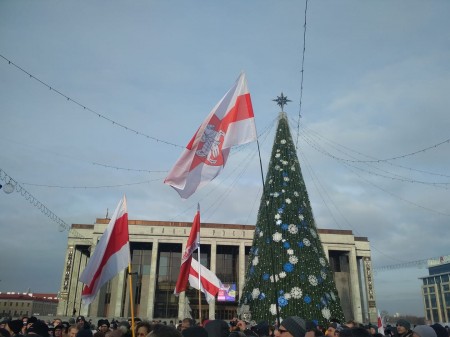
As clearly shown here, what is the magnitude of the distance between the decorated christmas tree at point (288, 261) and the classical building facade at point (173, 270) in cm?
2558

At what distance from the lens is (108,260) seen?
25.6ft

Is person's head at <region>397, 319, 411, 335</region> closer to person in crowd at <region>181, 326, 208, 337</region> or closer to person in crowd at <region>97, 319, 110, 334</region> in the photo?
A: person in crowd at <region>181, 326, 208, 337</region>

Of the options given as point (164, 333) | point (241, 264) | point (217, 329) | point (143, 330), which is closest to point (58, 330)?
point (143, 330)

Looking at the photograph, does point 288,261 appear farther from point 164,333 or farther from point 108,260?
point 164,333

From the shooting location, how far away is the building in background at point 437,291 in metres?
94.2

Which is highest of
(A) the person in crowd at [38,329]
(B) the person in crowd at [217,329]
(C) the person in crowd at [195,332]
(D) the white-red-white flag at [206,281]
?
(D) the white-red-white flag at [206,281]

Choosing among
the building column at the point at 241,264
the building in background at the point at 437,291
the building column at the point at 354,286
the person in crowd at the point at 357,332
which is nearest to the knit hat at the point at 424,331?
the person in crowd at the point at 357,332

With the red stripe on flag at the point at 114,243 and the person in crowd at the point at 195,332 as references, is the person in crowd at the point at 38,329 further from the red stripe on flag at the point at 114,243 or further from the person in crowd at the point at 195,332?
the person in crowd at the point at 195,332

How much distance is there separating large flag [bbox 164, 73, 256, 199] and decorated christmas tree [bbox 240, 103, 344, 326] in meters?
3.95

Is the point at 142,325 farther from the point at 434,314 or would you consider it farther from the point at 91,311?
the point at 434,314

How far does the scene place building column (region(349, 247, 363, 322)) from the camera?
127ft

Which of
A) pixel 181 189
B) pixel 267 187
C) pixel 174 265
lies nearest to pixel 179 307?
pixel 174 265

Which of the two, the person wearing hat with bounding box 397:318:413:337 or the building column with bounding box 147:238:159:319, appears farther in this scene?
the building column with bounding box 147:238:159:319

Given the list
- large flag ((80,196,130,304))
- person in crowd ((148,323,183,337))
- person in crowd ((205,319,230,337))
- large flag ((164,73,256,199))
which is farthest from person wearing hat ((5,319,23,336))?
person in crowd ((148,323,183,337))
